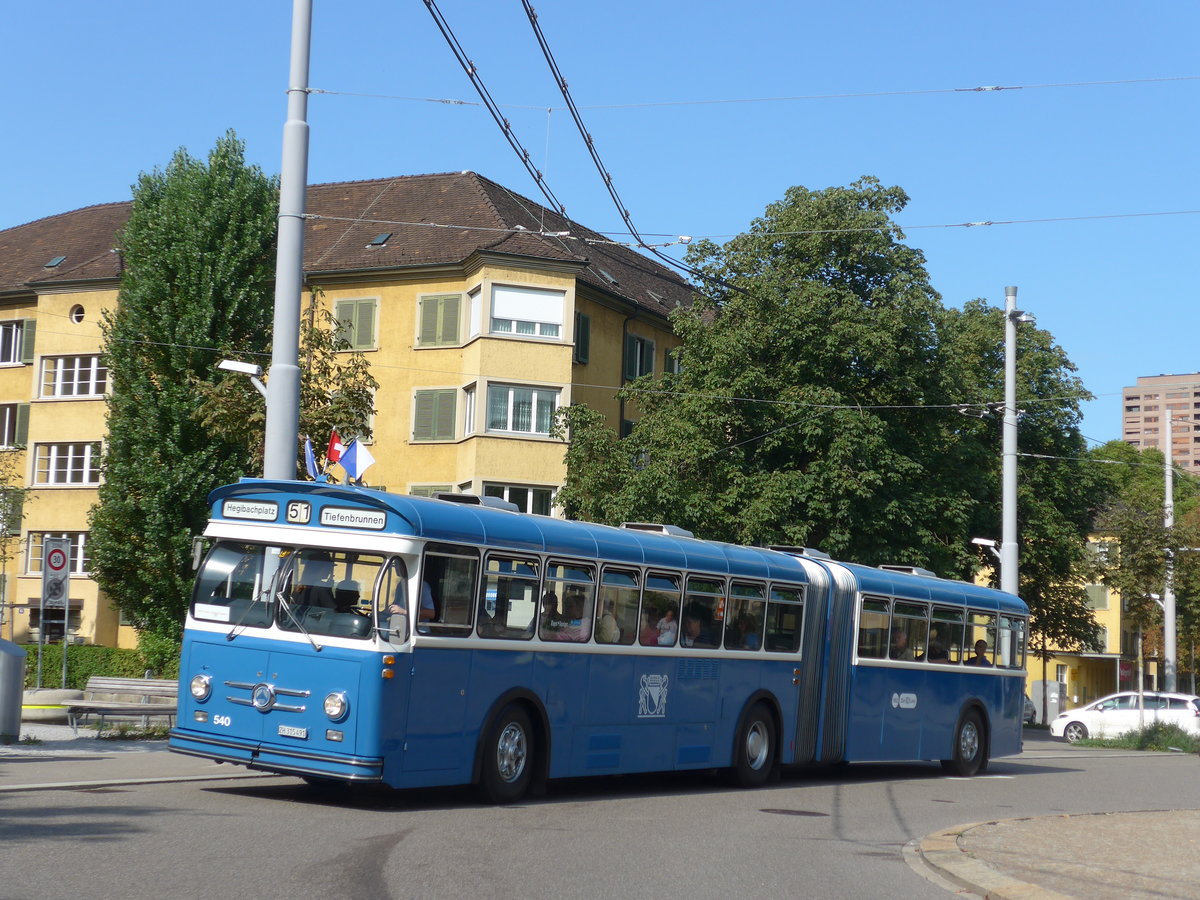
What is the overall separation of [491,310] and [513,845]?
105ft

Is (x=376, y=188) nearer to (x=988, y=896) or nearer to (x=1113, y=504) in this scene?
(x=1113, y=504)

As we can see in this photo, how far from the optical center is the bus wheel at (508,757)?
13852 millimetres

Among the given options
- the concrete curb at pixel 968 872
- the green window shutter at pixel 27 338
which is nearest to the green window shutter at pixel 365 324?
the green window shutter at pixel 27 338

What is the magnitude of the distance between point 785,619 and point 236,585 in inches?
310

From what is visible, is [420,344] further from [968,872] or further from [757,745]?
[968,872]

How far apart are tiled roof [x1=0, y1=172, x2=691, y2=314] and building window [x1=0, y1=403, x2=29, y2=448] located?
12.1 feet

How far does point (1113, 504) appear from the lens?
5372 cm

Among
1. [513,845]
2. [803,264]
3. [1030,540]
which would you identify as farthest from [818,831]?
[1030,540]

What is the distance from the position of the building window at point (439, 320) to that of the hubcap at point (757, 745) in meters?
26.2

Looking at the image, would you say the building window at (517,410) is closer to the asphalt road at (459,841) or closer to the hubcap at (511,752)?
the asphalt road at (459,841)

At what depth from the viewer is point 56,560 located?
2469cm

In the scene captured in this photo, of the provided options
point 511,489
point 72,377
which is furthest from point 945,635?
point 72,377

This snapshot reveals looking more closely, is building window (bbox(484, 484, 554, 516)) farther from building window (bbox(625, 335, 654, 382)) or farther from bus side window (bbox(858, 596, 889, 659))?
bus side window (bbox(858, 596, 889, 659))

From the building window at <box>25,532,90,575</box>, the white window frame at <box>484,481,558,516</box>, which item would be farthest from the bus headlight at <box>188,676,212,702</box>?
the building window at <box>25,532,90,575</box>
